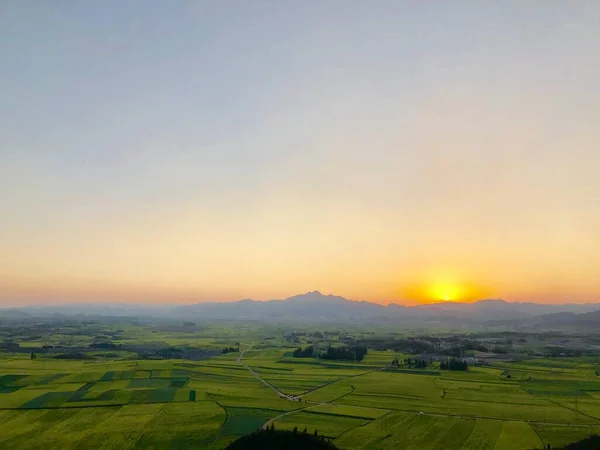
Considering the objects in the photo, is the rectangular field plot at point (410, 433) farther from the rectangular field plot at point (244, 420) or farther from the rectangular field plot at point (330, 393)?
the rectangular field plot at point (330, 393)

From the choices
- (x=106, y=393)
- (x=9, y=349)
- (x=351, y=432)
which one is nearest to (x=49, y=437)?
(x=106, y=393)

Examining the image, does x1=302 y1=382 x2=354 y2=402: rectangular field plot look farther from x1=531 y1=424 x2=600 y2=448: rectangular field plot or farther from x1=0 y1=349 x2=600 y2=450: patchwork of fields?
x1=531 y1=424 x2=600 y2=448: rectangular field plot

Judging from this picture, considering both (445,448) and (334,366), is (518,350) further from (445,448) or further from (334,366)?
(445,448)

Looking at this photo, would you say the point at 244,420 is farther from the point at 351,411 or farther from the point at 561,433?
the point at 561,433

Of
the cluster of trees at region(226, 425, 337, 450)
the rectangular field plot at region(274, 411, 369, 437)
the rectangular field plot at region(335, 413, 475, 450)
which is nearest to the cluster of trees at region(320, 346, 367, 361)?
the rectangular field plot at region(335, 413, 475, 450)

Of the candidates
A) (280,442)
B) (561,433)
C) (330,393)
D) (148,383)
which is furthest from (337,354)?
(280,442)

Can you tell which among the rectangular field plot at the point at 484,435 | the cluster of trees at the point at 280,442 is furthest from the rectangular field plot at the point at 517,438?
the cluster of trees at the point at 280,442
